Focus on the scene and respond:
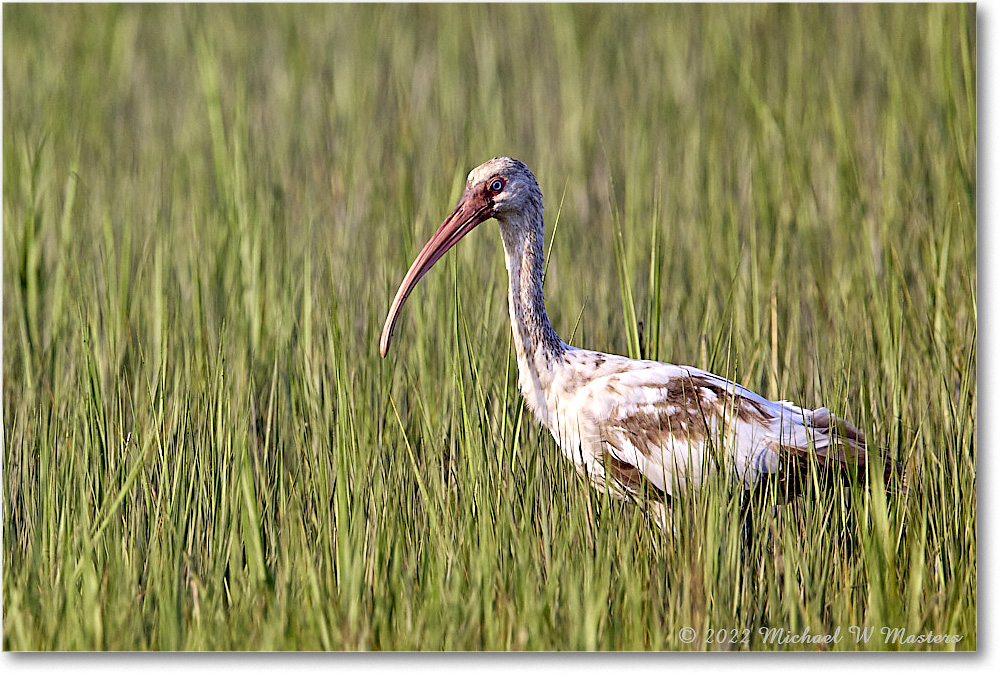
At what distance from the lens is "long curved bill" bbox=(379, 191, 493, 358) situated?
309cm

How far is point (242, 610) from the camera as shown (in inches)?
107

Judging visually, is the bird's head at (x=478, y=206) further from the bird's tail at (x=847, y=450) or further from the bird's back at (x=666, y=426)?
the bird's tail at (x=847, y=450)

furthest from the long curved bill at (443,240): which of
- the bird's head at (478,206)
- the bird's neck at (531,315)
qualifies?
the bird's neck at (531,315)

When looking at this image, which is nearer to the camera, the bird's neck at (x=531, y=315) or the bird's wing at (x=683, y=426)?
the bird's wing at (x=683, y=426)

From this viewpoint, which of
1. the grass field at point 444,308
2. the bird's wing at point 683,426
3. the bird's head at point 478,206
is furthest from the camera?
the bird's head at point 478,206

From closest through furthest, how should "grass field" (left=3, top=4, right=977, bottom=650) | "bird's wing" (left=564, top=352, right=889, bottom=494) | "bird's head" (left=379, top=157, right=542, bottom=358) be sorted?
"grass field" (left=3, top=4, right=977, bottom=650)
"bird's wing" (left=564, top=352, right=889, bottom=494)
"bird's head" (left=379, top=157, right=542, bottom=358)

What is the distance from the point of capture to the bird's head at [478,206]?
3.09 metres

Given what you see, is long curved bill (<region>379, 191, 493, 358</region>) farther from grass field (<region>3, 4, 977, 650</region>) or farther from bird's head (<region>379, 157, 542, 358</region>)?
grass field (<region>3, 4, 977, 650</region>)

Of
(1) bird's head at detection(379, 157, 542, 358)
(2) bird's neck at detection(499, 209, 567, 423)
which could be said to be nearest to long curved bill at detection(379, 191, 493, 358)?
(1) bird's head at detection(379, 157, 542, 358)

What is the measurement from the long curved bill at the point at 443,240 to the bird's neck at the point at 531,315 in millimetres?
104

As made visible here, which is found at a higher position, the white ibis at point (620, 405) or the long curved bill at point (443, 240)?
the long curved bill at point (443, 240)

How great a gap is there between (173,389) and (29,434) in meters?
0.45

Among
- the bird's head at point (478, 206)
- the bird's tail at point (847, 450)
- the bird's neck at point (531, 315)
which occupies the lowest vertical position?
the bird's tail at point (847, 450)

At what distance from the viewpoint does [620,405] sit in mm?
3033
